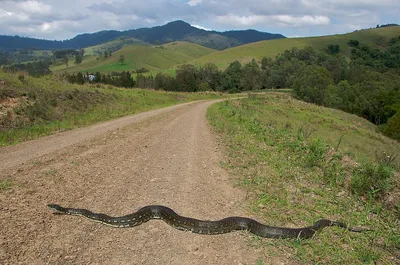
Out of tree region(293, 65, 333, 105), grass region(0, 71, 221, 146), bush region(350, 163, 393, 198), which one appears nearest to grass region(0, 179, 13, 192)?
grass region(0, 71, 221, 146)

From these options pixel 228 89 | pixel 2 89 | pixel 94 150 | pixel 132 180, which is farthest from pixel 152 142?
pixel 228 89

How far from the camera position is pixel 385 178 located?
8984mm

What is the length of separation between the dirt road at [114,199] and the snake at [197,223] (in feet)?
0.42

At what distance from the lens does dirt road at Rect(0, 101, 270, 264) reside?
197 inches

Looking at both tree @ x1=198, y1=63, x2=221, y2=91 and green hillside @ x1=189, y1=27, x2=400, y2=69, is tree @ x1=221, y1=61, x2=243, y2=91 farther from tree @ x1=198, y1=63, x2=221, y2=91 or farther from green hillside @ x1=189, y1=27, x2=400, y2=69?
green hillside @ x1=189, y1=27, x2=400, y2=69

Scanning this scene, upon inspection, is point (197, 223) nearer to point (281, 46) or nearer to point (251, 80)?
point (251, 80)

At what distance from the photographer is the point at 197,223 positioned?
A: 5953 millimetres

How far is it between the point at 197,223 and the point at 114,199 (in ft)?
7.32

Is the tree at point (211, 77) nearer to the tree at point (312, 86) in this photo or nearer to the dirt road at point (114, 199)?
the tree at point (312, 86)

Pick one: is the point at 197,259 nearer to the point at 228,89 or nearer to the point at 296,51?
the point at 228,89

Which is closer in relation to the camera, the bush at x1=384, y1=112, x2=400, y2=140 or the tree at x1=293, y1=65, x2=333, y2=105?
the bush at x1=384, y1=112, x2=400, y2=140

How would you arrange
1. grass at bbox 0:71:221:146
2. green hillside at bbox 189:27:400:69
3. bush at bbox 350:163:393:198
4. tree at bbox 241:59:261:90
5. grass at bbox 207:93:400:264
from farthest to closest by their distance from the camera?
green hillside at bbox 189:27:400:69
tree at bbox 241:59:261:90
grass at bbox 0:71:221:146
bush at bbox 350:163:393:198
grass at bbox 207:93:400:264

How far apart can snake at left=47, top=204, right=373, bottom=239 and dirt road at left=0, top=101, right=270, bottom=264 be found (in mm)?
128

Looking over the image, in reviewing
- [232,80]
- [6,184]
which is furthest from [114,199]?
[232,80]
